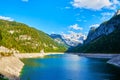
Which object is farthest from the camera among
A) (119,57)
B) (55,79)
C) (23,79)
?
(119,57)

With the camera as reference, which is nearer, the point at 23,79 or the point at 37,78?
the point at 23,79

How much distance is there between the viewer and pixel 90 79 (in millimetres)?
91625

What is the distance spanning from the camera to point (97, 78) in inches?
3730

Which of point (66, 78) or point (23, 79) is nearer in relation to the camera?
point (23, 79)

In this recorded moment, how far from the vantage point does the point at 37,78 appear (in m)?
90.6

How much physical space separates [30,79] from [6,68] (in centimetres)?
1361

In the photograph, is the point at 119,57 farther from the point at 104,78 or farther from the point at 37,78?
the point at 37,78

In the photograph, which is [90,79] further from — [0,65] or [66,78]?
[0,65]

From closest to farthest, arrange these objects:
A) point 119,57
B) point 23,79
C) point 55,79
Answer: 1. point 23,79
2. point 55,79
3. point 119,57

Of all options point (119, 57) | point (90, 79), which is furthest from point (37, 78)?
point (119, 57)

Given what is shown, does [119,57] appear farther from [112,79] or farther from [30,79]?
[30,79]

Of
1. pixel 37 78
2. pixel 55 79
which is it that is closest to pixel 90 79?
pixel 55 79

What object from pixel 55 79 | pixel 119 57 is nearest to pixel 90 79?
pixel 55 79

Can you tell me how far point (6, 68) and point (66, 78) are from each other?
855 inches
